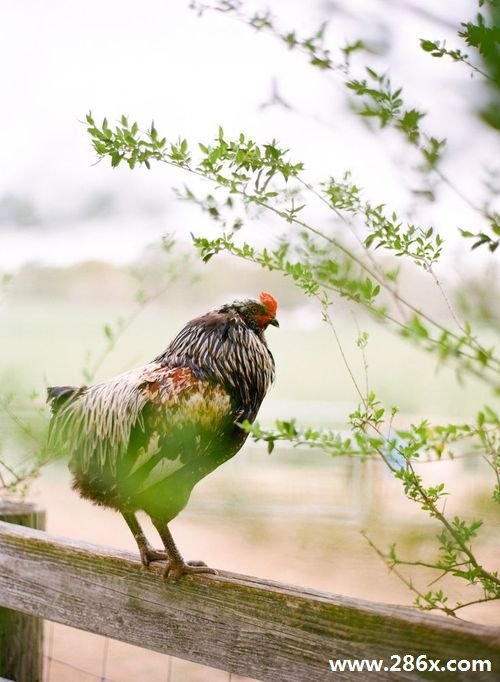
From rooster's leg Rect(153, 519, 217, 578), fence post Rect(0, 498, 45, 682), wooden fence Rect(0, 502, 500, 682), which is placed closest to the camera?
wooden fence Rect(0, 502, 500, 682)

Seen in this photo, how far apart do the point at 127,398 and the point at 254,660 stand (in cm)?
41

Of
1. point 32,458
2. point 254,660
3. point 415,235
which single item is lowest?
point 254,660

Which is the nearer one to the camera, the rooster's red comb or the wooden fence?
the wooden fence

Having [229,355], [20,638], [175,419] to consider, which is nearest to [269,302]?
[229,355]

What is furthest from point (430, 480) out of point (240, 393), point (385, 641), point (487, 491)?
point (385, 641)

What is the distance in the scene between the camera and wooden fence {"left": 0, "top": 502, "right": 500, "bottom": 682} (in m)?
0.82

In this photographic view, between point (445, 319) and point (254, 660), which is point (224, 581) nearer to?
point (254, 660)

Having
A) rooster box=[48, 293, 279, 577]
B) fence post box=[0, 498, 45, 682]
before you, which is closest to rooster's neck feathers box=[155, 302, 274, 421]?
rooster box=[48, 293, 279, 577]

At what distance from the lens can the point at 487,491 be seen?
1.18 m

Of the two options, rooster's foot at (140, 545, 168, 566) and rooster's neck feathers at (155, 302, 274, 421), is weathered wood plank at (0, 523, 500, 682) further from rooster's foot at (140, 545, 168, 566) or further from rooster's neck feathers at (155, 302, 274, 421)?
rooster's neck feathers at (155, 302, 274, 421)

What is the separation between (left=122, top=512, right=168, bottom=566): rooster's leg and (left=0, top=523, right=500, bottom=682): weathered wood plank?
0.02 meters

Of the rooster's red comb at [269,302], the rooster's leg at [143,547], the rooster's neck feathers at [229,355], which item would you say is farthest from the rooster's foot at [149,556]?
the rooster's red comb at [269,302]

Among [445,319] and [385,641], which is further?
[445,319]

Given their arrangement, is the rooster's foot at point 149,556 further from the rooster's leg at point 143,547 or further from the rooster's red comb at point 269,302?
A: the rooster's red comb at point 269,302
